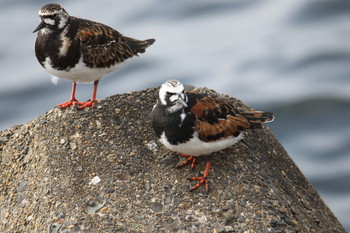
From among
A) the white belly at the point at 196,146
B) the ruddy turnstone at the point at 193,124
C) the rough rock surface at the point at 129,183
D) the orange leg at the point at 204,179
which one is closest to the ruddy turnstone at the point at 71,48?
the rough rock surface at the point at 129,183

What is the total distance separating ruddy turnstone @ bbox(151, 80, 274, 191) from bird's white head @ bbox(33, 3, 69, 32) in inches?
52.5

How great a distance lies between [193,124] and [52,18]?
1763mm

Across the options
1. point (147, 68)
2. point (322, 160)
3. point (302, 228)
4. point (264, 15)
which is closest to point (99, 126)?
point (302, 228)

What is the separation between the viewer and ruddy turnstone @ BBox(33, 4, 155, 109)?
6.11 metres

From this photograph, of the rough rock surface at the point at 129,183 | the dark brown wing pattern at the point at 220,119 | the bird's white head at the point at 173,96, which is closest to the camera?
the rough rock surface at the point at 129,183

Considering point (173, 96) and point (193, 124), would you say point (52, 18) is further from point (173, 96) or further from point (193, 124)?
point (193, 124)

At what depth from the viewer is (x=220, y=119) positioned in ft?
18.6

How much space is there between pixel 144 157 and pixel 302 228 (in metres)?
1.47

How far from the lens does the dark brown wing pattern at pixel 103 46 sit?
6.26 meters

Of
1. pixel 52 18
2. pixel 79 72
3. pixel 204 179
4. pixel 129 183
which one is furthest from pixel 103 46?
pixel 204 179

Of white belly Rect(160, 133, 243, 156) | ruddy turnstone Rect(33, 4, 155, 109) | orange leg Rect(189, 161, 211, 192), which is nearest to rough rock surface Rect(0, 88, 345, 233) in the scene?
orange leg Rect(189, 161, 211, 192)

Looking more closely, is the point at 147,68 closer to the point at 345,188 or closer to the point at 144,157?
the point at 345,188

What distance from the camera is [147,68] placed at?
41.9ft

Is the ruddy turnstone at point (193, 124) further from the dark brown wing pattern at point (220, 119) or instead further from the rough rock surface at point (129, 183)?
the rough rock surface at point (129, 183)
